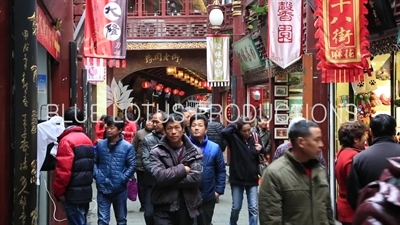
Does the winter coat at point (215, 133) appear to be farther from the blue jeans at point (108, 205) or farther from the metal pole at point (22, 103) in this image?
the metal pole at point (22, 103)

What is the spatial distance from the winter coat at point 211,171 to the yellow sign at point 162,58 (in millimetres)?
19891

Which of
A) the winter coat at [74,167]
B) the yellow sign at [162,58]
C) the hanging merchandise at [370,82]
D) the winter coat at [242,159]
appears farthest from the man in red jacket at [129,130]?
the yellow sign at [162,58]

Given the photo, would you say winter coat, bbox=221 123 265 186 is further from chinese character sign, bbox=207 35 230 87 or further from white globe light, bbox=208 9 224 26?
white globe light, bbox=208 9 224 26

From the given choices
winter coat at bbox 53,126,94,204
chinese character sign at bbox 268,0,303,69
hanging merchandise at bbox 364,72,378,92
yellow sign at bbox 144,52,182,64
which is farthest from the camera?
yellow sign at bbox 144,52,182,64

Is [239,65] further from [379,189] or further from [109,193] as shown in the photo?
[379,189]

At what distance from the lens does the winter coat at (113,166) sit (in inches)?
315

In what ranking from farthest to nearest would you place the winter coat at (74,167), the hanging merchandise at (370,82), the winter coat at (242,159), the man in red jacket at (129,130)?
the man in red jacket at (129,130), the hanging merchandise at (370,82), the winter coat at (242,159), the winter coat at (74,167)

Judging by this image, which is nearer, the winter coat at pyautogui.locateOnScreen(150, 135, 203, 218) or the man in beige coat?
the man in beige coat

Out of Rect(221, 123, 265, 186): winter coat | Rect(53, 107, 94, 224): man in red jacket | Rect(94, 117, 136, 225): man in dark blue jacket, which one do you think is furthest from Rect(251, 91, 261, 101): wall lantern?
Rect(53, 107, 94, 224): man in red jacket

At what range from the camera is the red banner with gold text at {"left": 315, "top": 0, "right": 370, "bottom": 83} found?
850 centimetres

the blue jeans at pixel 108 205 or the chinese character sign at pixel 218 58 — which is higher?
the chinese character sign at pixel 218 58

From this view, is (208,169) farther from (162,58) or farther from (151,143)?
(162,58)

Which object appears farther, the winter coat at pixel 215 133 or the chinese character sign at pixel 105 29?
the winter coat at pixel 215 133

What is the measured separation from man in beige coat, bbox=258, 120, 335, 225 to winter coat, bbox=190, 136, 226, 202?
3.06 m
